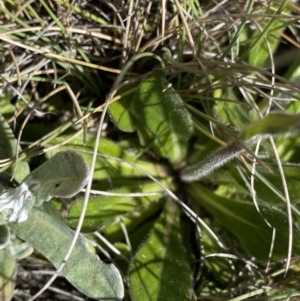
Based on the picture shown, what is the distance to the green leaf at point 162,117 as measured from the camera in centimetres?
101

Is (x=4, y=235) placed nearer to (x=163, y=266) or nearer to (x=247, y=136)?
(x=163, y=266)

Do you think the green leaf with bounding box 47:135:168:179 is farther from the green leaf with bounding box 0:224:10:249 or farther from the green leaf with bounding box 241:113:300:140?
the green leaf with bounding box 241:113:300:140

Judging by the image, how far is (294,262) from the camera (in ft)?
3.71

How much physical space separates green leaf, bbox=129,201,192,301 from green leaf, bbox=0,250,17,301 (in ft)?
0.80

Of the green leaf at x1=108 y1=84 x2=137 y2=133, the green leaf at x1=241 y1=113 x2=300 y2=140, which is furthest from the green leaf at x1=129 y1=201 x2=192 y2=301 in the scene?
the green leaf at x1=241 y1=113 x2=300 y2=140

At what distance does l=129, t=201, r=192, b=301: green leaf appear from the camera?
1036 millimetres

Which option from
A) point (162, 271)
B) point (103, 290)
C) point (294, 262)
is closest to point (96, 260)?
point (103, 290)

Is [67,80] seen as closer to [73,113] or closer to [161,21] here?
[73,113]

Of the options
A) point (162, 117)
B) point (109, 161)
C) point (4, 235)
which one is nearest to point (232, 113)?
point (162, 117)

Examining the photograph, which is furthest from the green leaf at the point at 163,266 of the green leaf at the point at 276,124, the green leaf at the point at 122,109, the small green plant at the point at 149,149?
the green leaf at the point at 276,124

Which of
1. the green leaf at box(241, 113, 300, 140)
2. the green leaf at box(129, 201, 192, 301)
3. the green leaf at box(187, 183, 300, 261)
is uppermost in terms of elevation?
the green leaf at box(241, 113, 300, 140)

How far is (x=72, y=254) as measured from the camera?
1.00m

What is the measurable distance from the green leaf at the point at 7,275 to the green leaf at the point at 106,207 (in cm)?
17

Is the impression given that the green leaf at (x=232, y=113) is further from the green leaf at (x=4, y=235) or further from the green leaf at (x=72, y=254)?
the green leaf at (x=4, y=235)
